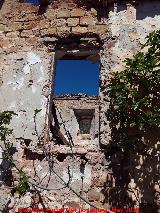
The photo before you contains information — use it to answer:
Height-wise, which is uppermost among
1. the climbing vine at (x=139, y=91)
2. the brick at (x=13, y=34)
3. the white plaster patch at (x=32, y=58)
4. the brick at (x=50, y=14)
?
the brick at (x=50, y=14)

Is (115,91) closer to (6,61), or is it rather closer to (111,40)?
(111,40)

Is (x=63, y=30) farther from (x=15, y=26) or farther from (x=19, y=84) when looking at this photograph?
(x=19, y=84)

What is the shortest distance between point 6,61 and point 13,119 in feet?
3.86

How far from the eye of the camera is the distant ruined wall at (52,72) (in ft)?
16.1

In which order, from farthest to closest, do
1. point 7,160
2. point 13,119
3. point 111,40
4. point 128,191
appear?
point 111,40 → point 13,119 → point 7,160 → point 128,191

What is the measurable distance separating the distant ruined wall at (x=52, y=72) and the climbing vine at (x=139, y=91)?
379 millimetres

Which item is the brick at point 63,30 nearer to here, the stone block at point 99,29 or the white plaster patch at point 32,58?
the stone block at point 99,29

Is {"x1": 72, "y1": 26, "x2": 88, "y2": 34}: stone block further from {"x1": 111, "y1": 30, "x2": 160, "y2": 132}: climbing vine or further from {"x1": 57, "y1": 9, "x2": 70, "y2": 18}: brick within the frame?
{"x1": 111, "y1": 30, "x2": 160, "y2": 132}: climbing vine

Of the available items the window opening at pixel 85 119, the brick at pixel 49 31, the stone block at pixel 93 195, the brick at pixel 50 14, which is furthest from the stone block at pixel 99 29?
the window opening at pixel 85 119

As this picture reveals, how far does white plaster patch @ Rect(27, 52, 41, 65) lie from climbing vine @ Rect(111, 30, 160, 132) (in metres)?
1.53

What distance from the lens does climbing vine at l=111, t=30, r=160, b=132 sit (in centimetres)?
Result: 487

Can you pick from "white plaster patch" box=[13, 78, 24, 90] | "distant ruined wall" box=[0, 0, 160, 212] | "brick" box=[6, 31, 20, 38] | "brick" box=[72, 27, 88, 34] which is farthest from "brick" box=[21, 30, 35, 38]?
"white plaster patch" box=[13, 78, 24, 90]

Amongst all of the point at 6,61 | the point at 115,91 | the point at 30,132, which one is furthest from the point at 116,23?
the point at 30,132

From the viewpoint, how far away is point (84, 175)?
4.99m
